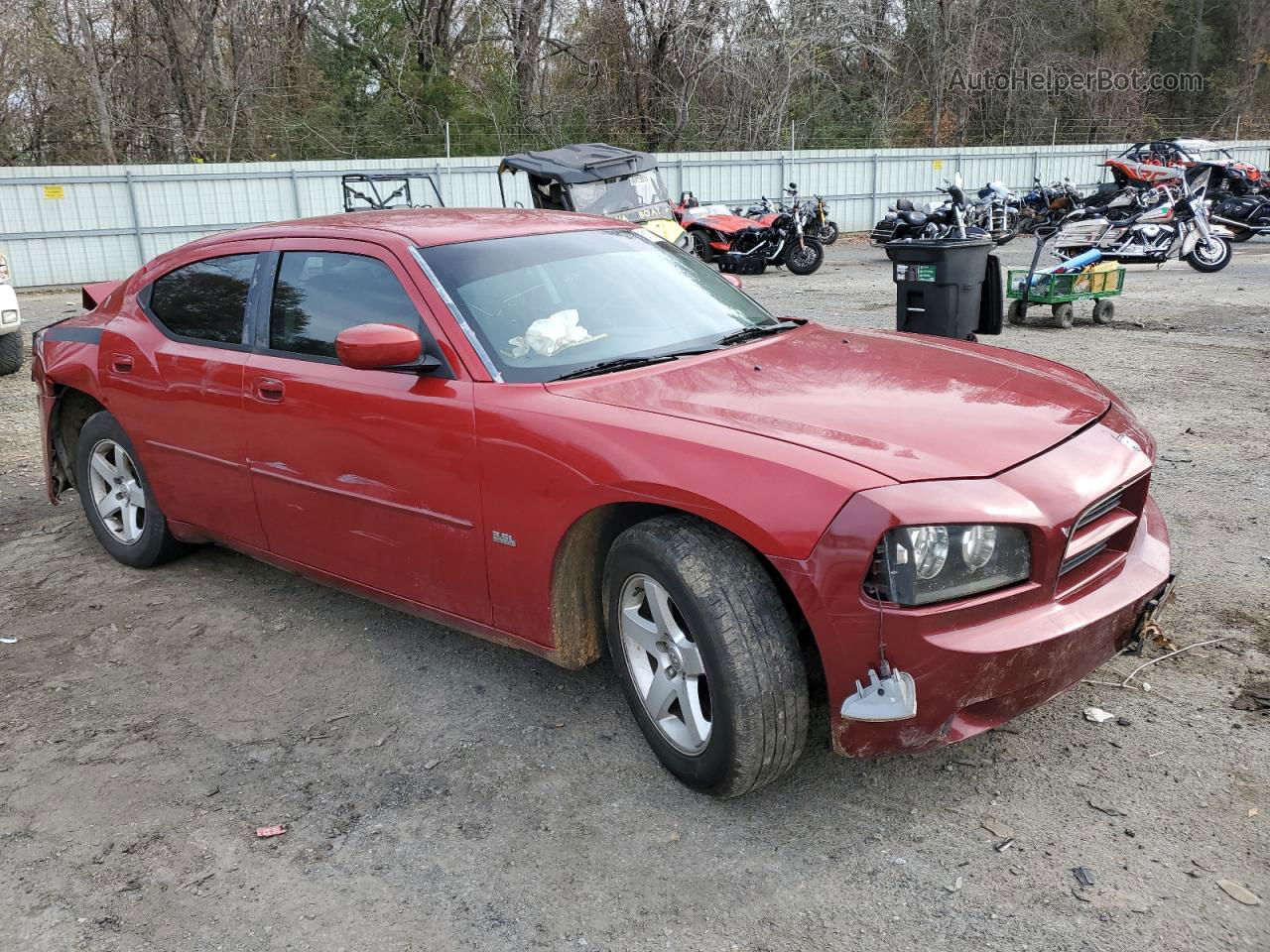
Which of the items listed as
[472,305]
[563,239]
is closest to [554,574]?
[472,305]

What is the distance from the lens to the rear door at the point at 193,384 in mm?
4176

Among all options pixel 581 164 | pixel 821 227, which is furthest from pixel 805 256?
pixel 581 164

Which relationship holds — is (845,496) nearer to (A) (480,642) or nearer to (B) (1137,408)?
(A) (480,642)

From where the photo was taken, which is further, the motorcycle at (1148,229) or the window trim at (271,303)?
the motorcycle at (1148,229)

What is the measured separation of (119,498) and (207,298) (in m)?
1.25

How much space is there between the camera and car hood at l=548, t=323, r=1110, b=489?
2742 mm

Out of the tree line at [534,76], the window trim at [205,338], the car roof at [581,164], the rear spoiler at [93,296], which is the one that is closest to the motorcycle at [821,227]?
the car roof at [581,164]

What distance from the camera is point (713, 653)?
273 cm

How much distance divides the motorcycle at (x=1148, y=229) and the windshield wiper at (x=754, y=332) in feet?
33.3

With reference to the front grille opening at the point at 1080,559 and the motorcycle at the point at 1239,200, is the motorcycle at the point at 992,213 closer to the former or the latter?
the motorcycle at the point at 1239,200

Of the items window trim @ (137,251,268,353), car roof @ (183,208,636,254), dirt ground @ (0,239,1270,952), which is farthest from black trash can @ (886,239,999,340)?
window trim @ (137,251,268,353)

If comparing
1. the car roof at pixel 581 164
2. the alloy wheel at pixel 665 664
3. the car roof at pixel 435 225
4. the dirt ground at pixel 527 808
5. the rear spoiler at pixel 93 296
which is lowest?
the dirt ground at pixel 527 808

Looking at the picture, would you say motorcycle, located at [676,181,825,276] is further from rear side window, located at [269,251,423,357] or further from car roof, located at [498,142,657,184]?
rear side window, located at [269,251,423,357]

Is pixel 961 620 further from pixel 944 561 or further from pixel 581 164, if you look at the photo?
pixel 581 164
